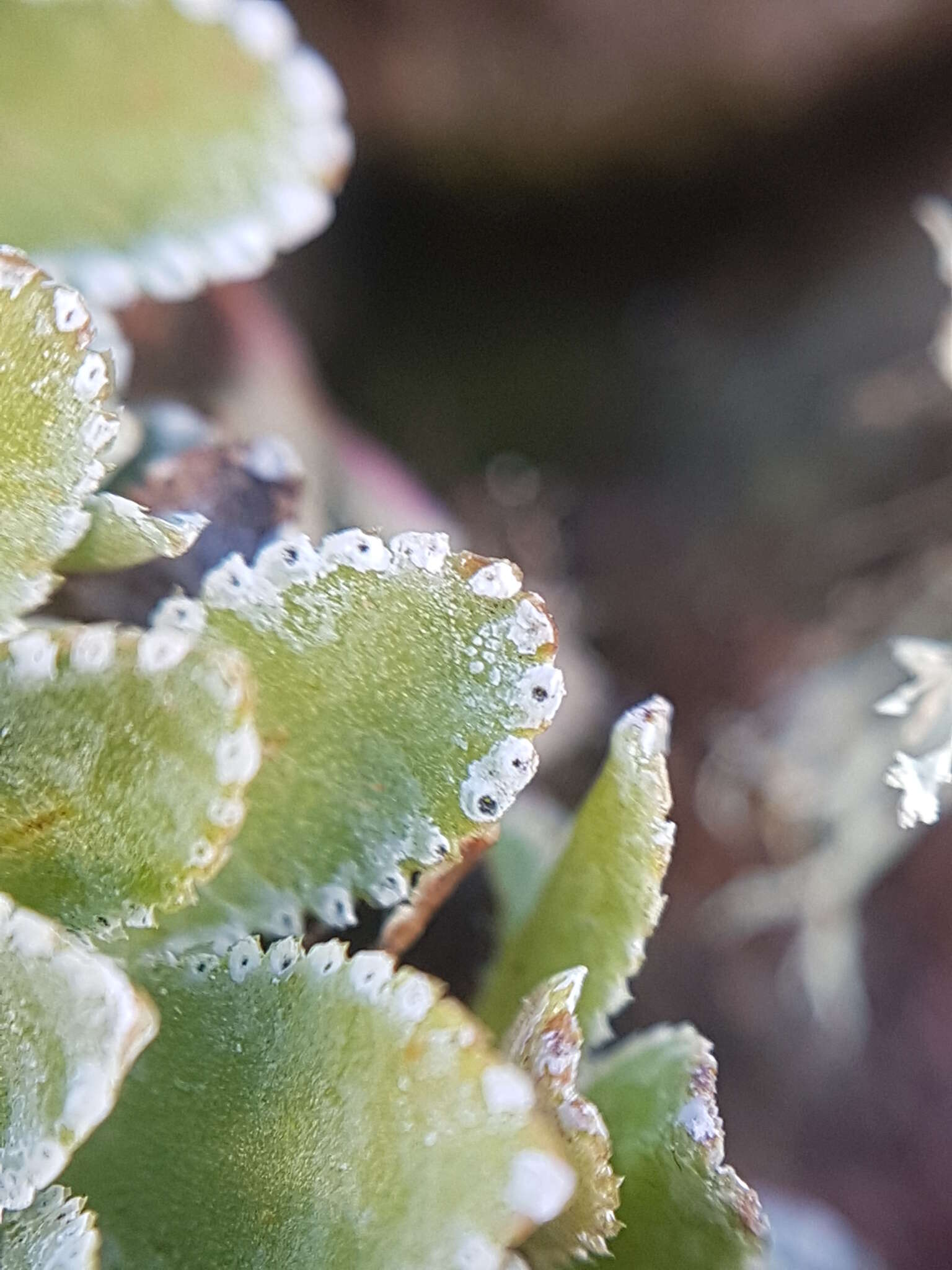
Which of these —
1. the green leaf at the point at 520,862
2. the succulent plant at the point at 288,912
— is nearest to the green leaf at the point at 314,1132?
the succulent plant at the point at 288,912

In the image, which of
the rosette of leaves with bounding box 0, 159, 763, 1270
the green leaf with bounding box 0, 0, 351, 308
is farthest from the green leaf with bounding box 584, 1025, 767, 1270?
the green leaf with bounding box 0, 0, 351, 308

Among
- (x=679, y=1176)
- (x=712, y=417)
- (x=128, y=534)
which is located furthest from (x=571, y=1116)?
(x=712, y=417)

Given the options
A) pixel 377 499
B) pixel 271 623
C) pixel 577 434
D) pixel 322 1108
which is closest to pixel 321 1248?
pixel 322 1108

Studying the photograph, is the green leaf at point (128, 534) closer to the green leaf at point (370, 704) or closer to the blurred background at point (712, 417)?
the green leaf at point (370, 704)

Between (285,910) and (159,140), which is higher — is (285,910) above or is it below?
below

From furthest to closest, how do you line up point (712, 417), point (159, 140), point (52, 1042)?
point (712, 417), point (159, 140), point (52, 1042)

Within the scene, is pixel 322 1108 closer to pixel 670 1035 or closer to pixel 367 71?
pixel 670 1035

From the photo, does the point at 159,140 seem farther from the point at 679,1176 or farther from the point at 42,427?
Result: the point at 679,1176

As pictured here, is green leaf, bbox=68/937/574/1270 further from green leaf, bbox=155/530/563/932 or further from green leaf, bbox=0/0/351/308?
green leaf, bbox=0/0/351/308
